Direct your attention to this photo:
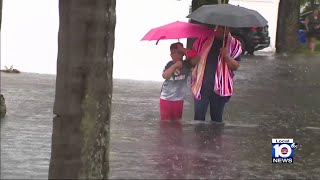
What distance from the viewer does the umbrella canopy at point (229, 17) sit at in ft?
27.1

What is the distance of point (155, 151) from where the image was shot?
719 centimetres

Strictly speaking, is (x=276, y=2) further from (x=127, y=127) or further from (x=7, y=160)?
(x=7, y=160)

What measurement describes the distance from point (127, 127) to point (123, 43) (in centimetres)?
535

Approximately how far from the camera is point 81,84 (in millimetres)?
4520

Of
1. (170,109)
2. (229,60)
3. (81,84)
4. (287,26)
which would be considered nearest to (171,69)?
(170,109)

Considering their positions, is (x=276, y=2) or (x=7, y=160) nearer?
(x=7, y=160)

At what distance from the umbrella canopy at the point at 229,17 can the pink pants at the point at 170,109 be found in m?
1.25

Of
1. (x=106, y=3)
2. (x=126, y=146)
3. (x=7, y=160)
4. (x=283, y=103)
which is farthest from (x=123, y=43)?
(x=106, y=3)

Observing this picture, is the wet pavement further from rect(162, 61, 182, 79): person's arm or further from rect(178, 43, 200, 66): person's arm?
rect(178, 43, 200, 66): person's arm

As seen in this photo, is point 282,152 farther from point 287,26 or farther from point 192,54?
point 287,26

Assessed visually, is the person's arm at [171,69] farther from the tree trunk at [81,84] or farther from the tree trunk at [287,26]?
the tree trunk at [287,26]

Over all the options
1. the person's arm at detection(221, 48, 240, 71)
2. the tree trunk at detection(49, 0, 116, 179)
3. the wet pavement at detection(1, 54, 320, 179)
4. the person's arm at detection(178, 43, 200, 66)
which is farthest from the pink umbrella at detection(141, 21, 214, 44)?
the tree trunk at detection(49, 0, 116, 179)

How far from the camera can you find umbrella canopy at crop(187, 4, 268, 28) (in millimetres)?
8250

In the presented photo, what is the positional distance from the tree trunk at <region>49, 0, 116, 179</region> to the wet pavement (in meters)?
1.42
